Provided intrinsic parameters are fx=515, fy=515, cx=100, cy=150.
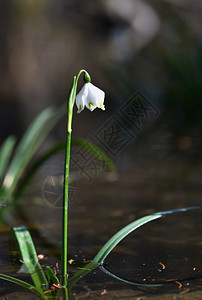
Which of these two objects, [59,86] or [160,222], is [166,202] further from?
[59,86]

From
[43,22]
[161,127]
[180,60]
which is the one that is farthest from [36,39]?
[161,127]

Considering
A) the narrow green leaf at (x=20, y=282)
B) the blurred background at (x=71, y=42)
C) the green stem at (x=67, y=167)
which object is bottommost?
the narrow green leaf at (x=20, y=282)

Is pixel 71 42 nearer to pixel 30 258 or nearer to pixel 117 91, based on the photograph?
pixel 117 91

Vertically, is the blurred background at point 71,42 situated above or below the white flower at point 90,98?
above

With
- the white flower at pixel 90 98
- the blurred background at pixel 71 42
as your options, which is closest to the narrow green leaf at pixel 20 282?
the white flower at pixel 90 98

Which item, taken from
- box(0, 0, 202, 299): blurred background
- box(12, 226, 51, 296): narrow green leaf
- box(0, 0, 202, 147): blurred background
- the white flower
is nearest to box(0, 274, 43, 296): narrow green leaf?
box(12, 226, 51, 296): narrow green leaf

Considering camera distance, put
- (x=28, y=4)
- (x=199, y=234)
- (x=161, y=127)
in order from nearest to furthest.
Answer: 1. (x=199, y=234)
2. (x=161, y=127)
3. (x=28, y=4)

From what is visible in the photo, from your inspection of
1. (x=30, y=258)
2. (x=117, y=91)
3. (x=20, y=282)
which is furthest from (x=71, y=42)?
(x=20, y=282)

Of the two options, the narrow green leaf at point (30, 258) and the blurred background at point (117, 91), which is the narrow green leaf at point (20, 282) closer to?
the narrow green leaf at point (30, 258)
